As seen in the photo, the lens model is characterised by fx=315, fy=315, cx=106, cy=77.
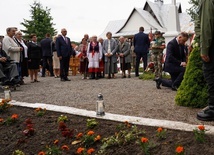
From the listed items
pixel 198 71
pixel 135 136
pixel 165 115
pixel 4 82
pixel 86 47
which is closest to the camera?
pixel 135 136

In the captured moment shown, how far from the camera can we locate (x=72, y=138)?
4207 millimetres

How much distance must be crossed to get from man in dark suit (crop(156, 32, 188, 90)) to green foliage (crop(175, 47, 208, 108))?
208cm

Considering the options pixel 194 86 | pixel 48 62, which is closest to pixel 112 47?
pixel 48 62

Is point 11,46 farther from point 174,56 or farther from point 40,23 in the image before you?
point 40,23

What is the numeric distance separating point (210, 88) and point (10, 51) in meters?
7.30

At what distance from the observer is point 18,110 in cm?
593

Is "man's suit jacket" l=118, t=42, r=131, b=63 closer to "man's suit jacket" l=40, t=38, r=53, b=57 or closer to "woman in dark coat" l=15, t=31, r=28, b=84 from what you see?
"man's suit jacket" l=40, t=38, r=53, b=57

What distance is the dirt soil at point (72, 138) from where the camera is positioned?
3.44 meters

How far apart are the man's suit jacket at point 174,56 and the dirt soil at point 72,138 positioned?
11.8 feet

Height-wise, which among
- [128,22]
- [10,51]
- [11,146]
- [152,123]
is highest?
[128,22]

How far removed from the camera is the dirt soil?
344 centimetres

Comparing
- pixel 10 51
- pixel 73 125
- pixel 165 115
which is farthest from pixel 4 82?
pixel 165 115

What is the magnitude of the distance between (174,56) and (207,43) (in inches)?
153

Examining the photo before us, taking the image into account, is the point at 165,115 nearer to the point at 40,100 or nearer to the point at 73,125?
the point at 73,125
